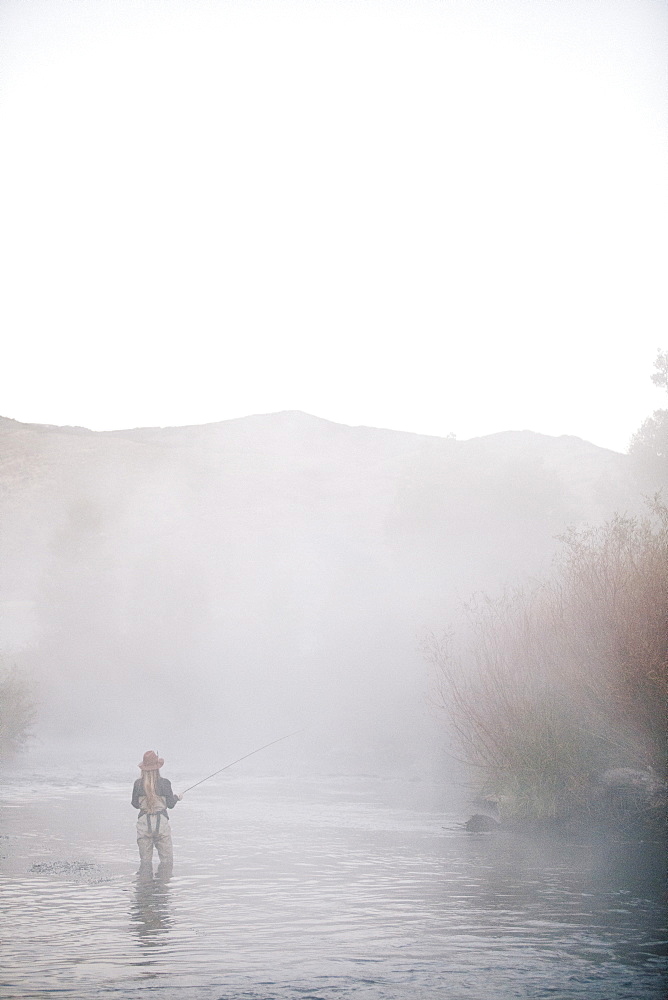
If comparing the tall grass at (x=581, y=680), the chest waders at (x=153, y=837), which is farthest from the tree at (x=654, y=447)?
the chest waders at (x=153, y=837)

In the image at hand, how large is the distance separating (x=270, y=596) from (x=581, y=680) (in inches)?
2077

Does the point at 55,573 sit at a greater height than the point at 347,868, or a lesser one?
greater

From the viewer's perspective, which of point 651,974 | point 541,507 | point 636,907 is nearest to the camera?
point 651,974

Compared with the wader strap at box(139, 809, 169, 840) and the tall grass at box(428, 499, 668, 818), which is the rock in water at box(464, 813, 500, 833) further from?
the wader strap at box(139, 809, 169, 840)

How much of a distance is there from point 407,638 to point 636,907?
41.1m

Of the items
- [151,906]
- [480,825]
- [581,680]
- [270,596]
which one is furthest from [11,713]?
[270,596]

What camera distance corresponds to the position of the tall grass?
1961 cm

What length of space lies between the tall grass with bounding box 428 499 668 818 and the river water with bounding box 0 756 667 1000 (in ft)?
6.03

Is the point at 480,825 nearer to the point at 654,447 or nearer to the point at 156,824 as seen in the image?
the point at 156,824

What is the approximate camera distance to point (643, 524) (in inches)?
824

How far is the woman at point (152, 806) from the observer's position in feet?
58.4

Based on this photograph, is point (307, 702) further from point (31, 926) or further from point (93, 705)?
point (31, 926)

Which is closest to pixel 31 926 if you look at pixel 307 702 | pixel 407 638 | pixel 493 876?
pixel 493 876

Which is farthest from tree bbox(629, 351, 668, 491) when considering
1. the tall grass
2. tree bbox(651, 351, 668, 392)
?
the tall grass
